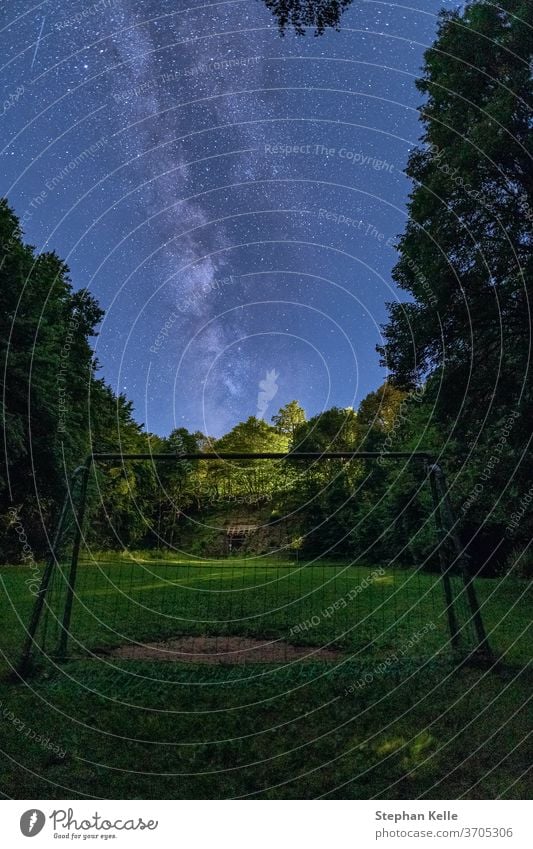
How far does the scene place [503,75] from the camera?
1449 cm

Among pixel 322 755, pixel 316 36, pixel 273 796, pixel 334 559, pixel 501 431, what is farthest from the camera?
pixel 334 559

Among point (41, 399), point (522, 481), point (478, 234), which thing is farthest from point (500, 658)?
point (41, 399)

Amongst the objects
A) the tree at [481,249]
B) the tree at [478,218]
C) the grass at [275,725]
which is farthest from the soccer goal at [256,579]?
the tree at [478,218]

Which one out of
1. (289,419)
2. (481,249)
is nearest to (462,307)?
(481,249)

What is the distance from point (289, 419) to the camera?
132ft

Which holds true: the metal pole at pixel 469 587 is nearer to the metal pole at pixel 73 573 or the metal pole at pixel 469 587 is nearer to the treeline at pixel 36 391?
the metal pole at pixel 73 573

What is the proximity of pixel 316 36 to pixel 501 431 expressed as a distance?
9677 millimetres

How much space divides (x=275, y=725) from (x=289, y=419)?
34004mm

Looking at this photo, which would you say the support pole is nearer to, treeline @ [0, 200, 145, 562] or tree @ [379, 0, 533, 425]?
tree @ [379, 0, 533, 425]

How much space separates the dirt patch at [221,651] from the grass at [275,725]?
0.43 m

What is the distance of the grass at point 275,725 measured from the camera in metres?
5.02

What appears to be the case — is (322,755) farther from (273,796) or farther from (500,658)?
(500,658)
